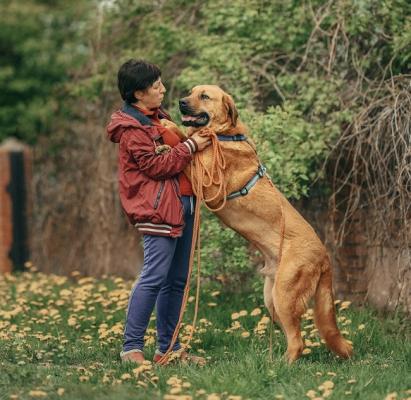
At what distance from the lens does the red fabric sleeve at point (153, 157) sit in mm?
5414

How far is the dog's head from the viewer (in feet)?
18.7

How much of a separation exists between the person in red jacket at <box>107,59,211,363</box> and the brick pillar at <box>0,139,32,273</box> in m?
6.43

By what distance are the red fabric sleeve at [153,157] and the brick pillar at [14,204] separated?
6651mm

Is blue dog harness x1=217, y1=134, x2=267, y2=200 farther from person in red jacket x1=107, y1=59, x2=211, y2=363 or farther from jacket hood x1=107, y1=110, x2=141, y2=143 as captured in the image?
jacket hood x1=107, y1=110, x2=141, y2=143

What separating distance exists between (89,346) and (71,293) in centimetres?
239

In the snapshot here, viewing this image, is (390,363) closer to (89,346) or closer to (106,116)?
(89,346)

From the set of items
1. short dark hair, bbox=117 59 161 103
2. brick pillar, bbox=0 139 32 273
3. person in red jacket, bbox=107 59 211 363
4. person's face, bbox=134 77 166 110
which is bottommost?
brick pillar, bbox=0 139 32 273

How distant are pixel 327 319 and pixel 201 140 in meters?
1.35

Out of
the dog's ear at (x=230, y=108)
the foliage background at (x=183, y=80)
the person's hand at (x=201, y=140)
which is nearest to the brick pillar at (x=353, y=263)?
the foliage background at (x=183, y=80)

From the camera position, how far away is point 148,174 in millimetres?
5465

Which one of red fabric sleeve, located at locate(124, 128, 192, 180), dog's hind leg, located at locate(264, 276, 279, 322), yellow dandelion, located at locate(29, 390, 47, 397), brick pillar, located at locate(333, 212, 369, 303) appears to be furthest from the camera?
brick pillar, located at locate(333, 212, 369, 303)

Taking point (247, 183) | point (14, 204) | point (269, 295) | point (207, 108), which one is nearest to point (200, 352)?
point (269, 295)

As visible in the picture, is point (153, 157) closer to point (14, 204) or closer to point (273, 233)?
point (273, 233)

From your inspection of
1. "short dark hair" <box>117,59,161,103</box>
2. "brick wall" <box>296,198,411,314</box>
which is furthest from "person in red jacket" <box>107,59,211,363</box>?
"brick wall" <box>296,198,411,314</box>
